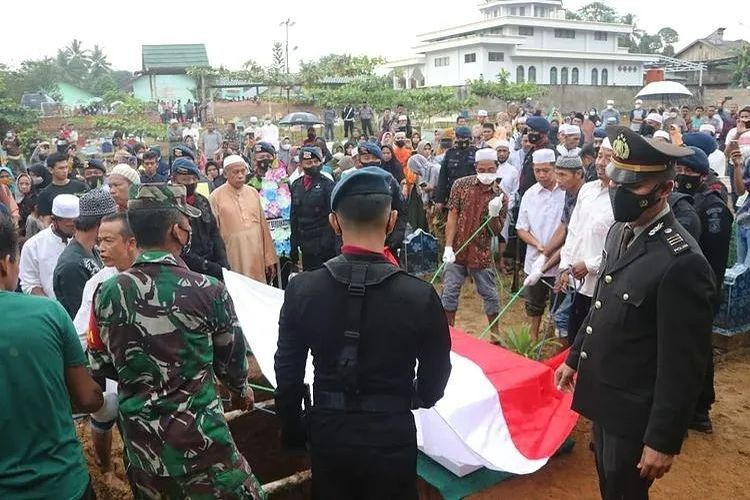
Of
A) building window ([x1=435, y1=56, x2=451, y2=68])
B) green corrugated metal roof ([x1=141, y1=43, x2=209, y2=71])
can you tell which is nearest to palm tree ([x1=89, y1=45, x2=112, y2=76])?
green corrugated metal roof ([x1=141, y1=43, x2=209, y2=71])

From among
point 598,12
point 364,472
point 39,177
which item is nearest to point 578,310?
point 364,472

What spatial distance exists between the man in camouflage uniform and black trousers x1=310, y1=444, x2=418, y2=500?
344 mm

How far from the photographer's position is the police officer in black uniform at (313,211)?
592cm

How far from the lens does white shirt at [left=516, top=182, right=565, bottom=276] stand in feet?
17.5

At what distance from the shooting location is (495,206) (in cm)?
534

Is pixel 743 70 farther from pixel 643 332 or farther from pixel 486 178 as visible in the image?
pixel 643 332

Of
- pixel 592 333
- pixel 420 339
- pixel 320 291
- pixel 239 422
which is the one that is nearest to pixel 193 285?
pixel 320 291

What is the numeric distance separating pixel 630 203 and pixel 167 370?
188cm

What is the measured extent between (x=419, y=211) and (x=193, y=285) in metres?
7.26

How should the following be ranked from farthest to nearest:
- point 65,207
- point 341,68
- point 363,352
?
point 341,68, point 65,207, point 363,352

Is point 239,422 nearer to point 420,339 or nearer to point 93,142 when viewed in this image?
point 420,339

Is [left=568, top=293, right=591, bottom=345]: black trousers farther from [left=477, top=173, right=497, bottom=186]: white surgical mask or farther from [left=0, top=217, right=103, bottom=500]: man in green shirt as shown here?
[left=0, top=217, right=103, bottom=500]: man in green shirt

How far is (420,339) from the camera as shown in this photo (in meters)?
2.13

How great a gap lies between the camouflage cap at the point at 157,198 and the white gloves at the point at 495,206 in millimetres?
3469
